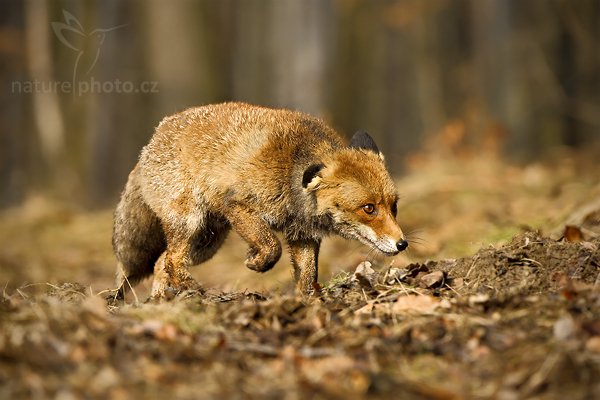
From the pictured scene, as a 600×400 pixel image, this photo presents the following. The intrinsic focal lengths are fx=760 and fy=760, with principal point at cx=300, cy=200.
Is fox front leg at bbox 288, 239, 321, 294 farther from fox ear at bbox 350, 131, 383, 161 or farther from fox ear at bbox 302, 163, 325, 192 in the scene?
fox ear at bbox 350, 131, 383, 161

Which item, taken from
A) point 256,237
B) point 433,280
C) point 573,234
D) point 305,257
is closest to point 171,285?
point 256,237

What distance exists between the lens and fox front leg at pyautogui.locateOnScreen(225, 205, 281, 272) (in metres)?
7.08

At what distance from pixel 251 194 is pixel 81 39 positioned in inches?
564

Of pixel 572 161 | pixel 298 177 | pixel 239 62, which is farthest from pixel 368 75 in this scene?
pixel 298 177

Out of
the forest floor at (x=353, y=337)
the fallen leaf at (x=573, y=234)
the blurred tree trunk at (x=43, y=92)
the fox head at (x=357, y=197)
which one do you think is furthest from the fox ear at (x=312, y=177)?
the blurred tree trunk at (x=43, y=92)

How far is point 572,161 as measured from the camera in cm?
1544

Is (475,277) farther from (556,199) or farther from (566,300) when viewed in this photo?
(556,199)

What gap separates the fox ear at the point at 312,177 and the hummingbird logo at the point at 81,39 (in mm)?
13096

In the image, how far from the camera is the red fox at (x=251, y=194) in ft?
23.2

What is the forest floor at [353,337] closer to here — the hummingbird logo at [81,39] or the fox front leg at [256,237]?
the fox front leg at [256,237]

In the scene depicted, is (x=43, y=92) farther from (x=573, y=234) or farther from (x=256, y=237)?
(x=573, y=234)

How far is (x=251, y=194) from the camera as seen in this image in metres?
7.21

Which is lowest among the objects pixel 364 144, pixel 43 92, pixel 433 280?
pixel 43 92

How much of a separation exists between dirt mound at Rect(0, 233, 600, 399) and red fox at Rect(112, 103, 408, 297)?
138 cm
